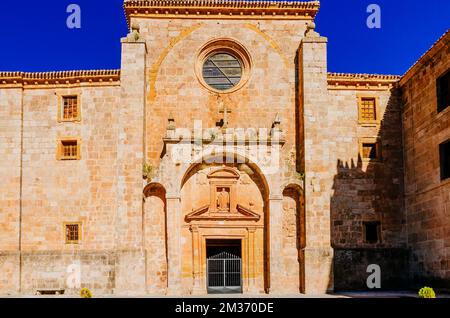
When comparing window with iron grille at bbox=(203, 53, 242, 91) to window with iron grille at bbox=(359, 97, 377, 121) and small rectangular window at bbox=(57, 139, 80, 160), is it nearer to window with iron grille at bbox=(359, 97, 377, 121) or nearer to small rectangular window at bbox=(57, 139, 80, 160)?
window with iron grille at bbox=(359, 97, 377, 121)

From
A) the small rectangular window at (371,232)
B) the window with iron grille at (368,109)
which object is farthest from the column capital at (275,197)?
the window with iron grille at (368,109)

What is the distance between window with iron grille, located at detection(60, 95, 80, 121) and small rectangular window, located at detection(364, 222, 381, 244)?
12.1 m

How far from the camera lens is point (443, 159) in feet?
63.5

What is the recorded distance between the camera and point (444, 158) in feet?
63.5

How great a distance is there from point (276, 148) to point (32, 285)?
10.3 meters

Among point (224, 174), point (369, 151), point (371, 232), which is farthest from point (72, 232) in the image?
point (369, 151)

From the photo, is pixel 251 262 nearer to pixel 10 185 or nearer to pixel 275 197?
pixel 275 197

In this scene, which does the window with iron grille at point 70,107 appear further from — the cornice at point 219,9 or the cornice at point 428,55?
the cornice at point 428,55

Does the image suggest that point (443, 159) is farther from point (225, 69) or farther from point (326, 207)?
point (225, 69)

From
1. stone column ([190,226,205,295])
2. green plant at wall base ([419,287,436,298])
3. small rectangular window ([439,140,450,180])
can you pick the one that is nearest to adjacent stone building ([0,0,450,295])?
stone column ([190,226,205,295])

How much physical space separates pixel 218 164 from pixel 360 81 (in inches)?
261

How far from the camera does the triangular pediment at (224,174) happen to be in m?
21.9

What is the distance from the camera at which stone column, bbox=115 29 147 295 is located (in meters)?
20.2

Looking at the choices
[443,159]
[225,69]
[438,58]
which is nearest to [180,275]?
[225,69]
